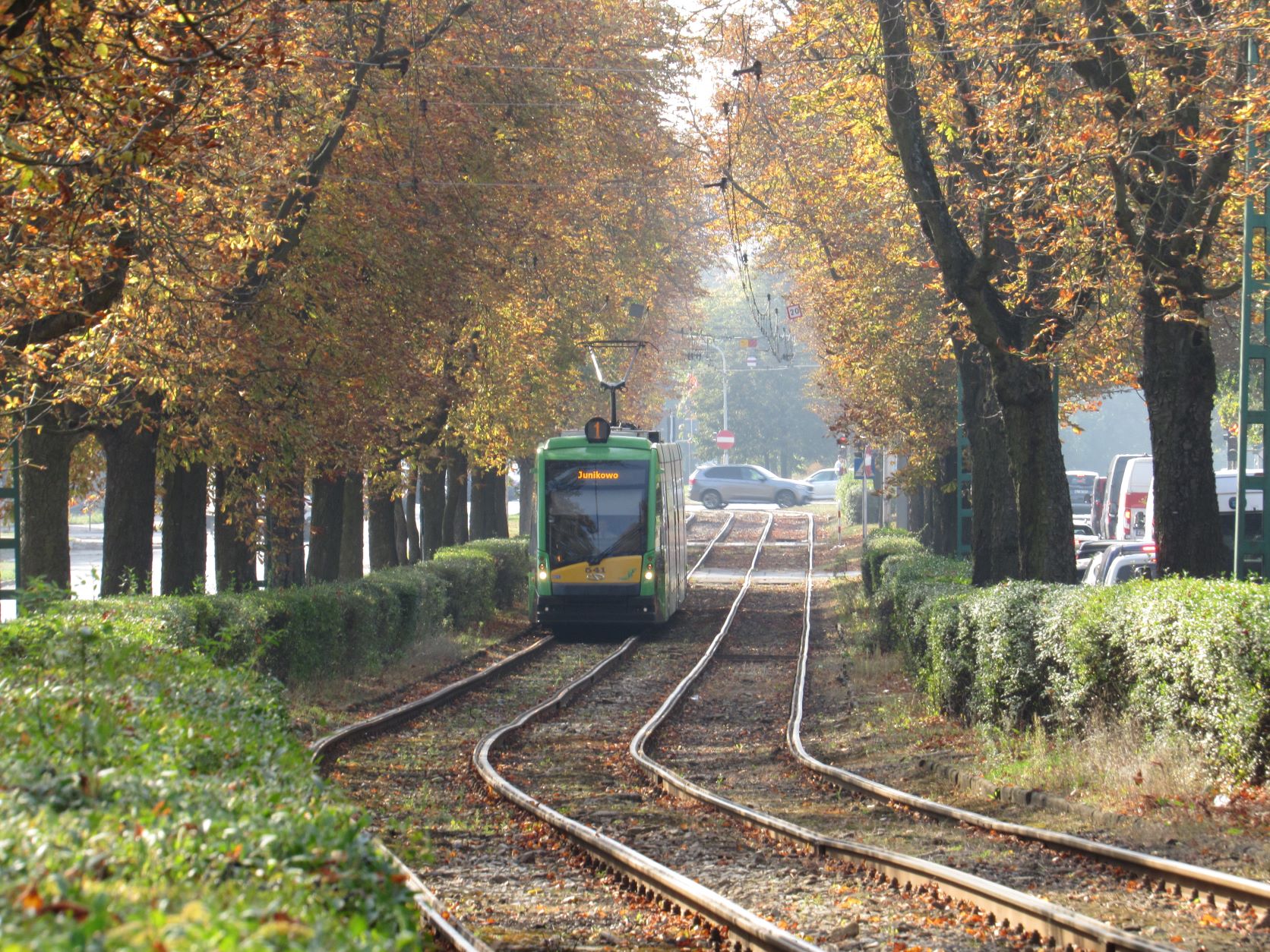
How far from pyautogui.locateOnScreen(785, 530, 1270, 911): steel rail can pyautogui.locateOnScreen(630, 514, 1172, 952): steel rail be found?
2.87 ft

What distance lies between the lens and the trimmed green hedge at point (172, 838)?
2.76m

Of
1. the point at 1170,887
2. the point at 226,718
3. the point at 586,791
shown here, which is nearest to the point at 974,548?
the point at 586,791

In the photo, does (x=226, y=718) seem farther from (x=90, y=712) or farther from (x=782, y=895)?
(x=782, y=895)

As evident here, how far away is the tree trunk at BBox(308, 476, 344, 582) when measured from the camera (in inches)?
876

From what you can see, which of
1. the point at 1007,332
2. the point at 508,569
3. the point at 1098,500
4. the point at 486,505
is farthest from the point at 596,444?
the point at 1098,500

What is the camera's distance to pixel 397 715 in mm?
15258

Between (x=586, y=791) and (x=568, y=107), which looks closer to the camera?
(x=586, y=791)

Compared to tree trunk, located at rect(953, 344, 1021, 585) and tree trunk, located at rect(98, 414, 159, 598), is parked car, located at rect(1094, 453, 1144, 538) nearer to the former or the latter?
tree trunk, located at rect(953, 344, 1021, 585)

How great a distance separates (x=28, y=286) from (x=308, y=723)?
5.42 metres

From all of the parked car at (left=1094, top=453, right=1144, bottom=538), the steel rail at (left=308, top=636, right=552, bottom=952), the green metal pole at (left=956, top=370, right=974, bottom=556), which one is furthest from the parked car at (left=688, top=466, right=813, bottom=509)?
the steel rail at (left=308, top=636, right=552, bottom=952)

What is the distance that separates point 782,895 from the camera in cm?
788

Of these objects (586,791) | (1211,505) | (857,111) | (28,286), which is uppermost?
(857,111)

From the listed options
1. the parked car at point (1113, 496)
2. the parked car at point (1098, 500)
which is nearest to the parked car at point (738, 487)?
the parked car at point (1098, 500)

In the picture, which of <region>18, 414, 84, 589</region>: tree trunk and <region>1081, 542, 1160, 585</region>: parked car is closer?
<region>18, 414, 84, 589</region>: tree trunk
